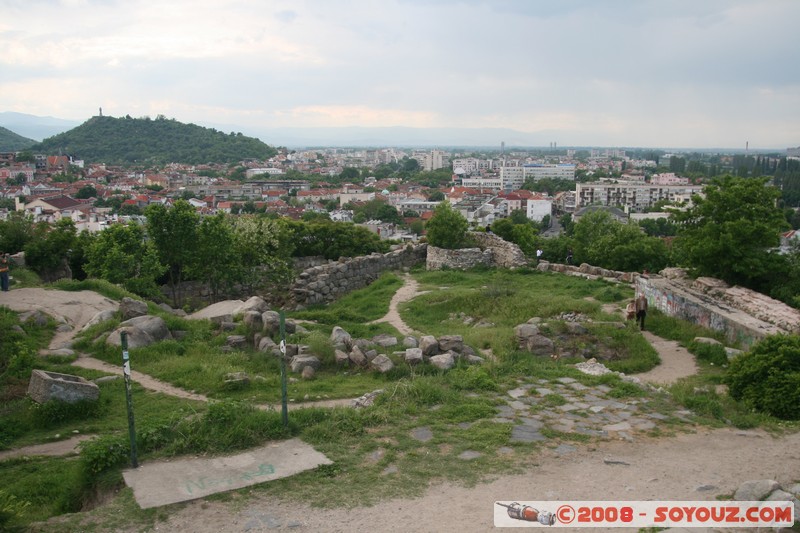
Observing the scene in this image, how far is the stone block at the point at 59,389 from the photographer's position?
28.2 ft

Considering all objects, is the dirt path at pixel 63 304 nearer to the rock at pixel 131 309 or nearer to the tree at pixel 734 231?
the rock at pixel 131 309

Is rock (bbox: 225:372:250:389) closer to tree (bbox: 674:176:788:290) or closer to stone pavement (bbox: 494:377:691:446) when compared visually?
stone pavement (bbox: 494:377:691:446)

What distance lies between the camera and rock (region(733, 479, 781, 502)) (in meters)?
5.77

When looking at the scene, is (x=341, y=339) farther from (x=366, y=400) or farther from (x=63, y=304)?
(x=63, y=304)

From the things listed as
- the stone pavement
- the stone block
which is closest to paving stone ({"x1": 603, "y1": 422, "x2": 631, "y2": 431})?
the stone pavement

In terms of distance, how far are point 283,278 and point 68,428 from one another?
42.9 feet

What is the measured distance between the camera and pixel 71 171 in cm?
14000

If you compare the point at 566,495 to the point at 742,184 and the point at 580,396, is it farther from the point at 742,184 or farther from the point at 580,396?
the point at 742,184

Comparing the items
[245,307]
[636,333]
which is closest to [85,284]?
[245,307]

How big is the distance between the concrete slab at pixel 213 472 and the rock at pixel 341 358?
3.69m

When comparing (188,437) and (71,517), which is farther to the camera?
(188,437)

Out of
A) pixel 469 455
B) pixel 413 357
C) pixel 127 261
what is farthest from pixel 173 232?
pixel 469 455

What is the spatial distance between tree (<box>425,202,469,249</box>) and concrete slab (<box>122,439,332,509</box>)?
19.2 meters

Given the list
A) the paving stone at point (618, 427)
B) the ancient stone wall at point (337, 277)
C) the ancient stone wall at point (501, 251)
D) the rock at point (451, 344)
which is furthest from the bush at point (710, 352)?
the ancient stone wall at point (337, 277)
